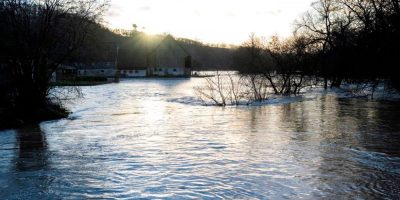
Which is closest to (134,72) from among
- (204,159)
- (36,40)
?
(36,40)

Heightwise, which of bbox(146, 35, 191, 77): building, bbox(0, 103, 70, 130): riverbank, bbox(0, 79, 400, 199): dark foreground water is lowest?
bbox(0, 79, 400, 199): dark foreground water

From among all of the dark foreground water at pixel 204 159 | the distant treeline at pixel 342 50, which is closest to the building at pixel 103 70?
the distant treeline at pixel 342 50

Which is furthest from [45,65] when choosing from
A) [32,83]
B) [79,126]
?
[79,126]

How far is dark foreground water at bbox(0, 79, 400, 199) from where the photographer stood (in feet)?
31.1

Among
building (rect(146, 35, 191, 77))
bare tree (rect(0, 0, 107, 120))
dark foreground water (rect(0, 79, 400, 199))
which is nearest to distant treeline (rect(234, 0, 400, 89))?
dark foreground water (rect(0, 79, 400, 199))

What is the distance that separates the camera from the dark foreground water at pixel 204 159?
31.1ft

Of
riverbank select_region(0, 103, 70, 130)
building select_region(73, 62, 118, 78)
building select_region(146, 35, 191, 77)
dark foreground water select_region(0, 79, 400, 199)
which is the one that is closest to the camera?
dark foreground water select_region(0, 79, 400, 199)

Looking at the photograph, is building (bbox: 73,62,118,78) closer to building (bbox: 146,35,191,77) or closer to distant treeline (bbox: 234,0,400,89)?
building (bbox: 146,35,191,77)

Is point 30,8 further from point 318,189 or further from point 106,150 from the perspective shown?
point 318,189

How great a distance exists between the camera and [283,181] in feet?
33.0

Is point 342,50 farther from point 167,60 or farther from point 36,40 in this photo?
point 167,60

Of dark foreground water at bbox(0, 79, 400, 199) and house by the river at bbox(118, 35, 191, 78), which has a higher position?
house by the river at bbox(118, 35, 191, 78)

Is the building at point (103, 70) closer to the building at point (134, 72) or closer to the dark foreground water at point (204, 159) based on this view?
the building at point (134, 72)

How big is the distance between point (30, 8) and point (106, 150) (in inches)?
519
